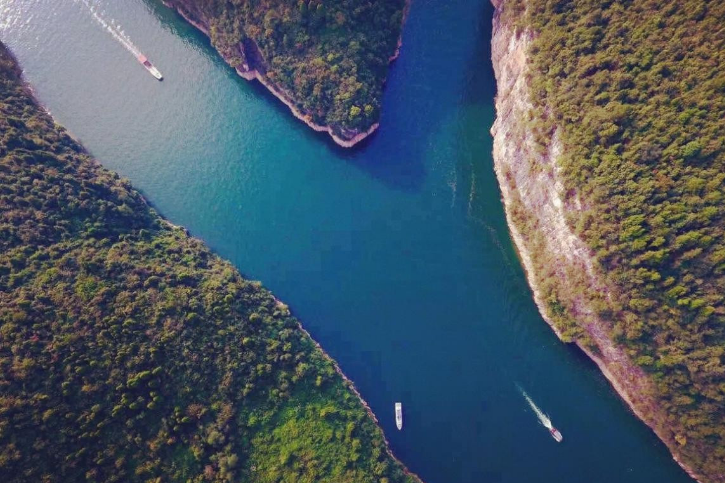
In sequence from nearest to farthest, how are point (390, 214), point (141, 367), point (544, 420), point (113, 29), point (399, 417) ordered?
point (141, 367) → point (544, 420) → point (399, 417) → point (390, 214) → point (113, 29)

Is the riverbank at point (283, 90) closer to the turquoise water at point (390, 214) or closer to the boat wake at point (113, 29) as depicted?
the turquoise water at point (390, 214)

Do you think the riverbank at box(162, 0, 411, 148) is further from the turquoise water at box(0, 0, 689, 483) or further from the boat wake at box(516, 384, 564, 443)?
the boat wake at box(516, 384, 564, 443)

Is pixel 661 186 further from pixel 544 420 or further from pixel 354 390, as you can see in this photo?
pixel 354 390

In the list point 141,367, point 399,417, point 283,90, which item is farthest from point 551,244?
point 141,367

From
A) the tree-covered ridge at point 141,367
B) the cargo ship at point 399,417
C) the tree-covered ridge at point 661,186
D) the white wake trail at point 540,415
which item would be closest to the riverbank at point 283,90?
the tree-covered ridge at point 141,367

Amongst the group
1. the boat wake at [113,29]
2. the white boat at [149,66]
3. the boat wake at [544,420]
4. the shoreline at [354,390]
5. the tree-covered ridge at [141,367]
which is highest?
the boat wake at [113,29]

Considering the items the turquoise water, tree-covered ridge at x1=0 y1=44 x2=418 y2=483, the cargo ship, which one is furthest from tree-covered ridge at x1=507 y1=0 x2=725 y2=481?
tree-covered ridge at x1=0 y1=44 x2=418 y2=483
